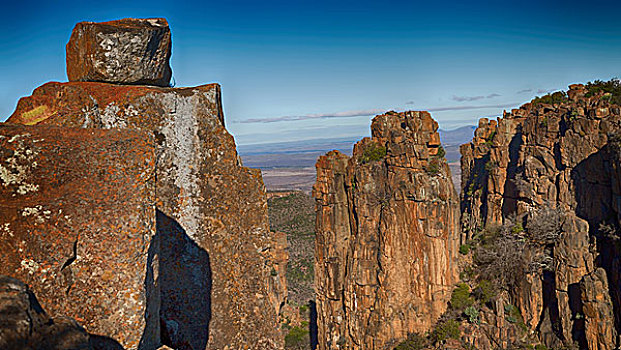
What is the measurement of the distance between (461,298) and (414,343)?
5106 millimetres

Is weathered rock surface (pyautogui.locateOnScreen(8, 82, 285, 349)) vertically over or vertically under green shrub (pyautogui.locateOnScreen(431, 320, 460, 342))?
over

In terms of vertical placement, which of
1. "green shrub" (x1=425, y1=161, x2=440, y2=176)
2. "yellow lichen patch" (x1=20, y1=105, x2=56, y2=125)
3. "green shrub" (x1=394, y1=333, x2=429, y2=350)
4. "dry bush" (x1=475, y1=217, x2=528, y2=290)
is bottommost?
"green shrub" (x1=394, y1=333, x2=429, y2=350)

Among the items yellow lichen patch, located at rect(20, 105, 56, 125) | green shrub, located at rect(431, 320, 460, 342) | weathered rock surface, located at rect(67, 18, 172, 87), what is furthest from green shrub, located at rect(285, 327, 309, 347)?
yellow lichen patch, located at rect(20, 105, 56, 125)

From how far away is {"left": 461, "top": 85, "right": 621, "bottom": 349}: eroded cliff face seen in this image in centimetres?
3092

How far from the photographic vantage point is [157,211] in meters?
6.49

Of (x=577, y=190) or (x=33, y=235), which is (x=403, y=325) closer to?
(x=577, y=190)

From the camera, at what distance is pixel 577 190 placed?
126 ft

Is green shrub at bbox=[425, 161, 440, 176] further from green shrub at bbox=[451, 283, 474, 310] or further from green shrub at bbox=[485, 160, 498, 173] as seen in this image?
green shrub at bbox=[485, 160, 498, 173]

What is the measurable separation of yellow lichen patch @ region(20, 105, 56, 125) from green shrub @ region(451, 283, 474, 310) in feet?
119

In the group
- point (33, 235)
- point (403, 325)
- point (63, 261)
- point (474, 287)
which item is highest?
point (33, 235)

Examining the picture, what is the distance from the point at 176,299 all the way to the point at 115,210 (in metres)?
2.51

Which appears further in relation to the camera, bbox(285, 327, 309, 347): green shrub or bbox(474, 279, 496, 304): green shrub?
bbox(285, 327, 309, 347): green shrub

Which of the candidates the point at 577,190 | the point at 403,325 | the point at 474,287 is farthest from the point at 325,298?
Result: the point at 577,190

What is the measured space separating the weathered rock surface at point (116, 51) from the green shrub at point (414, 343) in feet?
110
